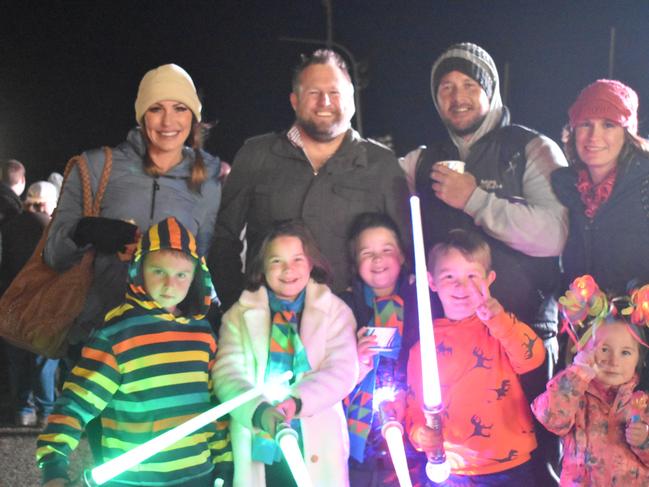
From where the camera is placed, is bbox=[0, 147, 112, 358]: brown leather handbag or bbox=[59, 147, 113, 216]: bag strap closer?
bbox=[0, 147, 112, 358]: brown leather handbag

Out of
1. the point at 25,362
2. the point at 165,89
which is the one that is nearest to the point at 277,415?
the point at 165,89

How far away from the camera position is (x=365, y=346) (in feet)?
11.6

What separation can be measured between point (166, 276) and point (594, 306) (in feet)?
6.22

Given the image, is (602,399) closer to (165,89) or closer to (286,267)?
(286,267)

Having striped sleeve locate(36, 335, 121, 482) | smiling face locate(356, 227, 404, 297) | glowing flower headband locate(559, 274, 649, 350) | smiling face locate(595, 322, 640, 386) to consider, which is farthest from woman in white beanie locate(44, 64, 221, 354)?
smiling face locate(595, 322, 640, 386)

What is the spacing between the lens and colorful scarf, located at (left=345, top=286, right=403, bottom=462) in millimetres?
3518

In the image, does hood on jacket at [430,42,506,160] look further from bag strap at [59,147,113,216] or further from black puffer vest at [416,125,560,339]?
bag strap at [59,147,113,216]

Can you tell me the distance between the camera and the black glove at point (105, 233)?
3592 millimetres

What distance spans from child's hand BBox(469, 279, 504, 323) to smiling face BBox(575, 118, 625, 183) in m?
0.82

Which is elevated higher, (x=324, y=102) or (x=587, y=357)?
(x=324, y=102)

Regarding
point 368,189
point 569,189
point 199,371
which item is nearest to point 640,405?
point 569,189

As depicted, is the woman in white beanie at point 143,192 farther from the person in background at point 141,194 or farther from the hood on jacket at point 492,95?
the hood on jacket at point 492,95

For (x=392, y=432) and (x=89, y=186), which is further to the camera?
(x=89, y=186)

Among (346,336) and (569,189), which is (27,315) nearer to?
(346,336)
